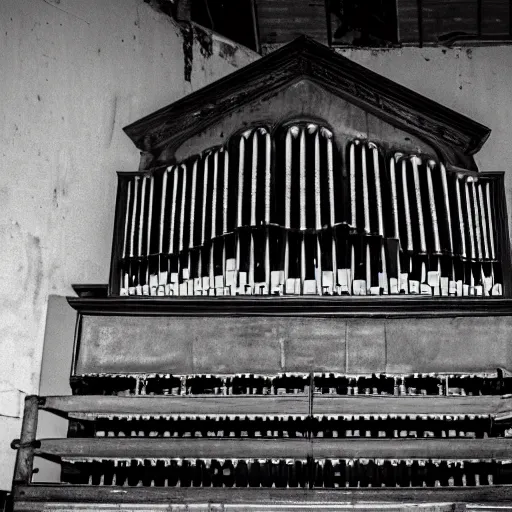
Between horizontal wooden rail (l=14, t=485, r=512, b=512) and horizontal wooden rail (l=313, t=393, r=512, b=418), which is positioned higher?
horizontal wooden rail (l=313, t=393, r=512, b=418)

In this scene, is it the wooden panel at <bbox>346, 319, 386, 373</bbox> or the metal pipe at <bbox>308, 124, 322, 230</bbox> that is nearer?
the wooden panel at <bbox>346, 319, 386, 373</bbox>

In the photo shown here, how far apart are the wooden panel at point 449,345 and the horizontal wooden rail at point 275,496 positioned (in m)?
0.72

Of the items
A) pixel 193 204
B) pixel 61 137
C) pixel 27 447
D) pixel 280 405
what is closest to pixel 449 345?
pixel 280 405

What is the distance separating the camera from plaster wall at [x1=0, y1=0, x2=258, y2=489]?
18.4ft

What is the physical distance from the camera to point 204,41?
6.92 m

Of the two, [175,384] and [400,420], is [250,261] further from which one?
[400,420]

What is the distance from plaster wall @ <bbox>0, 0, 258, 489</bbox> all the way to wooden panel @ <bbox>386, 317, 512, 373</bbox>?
2.08m

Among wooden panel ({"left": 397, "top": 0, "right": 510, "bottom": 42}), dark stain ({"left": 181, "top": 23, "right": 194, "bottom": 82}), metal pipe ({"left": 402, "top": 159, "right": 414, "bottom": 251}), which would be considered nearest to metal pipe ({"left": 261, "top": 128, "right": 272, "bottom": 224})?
metal pipe ({"left": 402, "top": 159, "right": 414, "bottom": 251})

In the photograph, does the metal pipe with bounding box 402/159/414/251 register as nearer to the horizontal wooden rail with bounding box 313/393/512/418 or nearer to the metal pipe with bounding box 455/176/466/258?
the metal pipe with bounding box 455/176/466/258

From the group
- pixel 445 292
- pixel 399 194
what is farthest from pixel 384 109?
pixel 445 292

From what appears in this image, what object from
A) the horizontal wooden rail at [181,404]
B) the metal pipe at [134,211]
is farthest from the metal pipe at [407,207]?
the metal pipe at [134,211]

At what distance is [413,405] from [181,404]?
40.6 inches

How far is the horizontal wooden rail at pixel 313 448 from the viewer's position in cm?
418

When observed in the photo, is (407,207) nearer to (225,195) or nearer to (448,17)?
(225,195)
